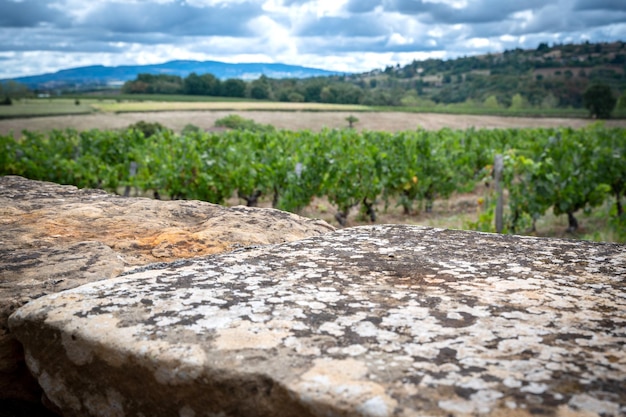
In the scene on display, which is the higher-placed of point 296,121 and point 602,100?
point 602,100

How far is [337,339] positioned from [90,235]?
1.46 metres

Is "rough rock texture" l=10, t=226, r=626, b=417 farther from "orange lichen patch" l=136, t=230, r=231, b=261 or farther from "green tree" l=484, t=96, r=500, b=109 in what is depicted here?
"green tree" l=484, t=96, r=500, b=109

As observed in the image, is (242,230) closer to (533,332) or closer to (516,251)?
(516,251)

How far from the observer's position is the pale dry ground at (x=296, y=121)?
35.6m

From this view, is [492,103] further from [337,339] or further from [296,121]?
[337,339]

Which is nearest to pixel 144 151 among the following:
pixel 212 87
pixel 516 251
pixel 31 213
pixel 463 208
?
pixel 463 208

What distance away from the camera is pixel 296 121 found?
49812 millimetres

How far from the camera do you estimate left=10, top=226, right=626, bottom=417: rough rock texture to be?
1.01 m

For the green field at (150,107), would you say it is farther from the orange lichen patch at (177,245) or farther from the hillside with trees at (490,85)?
the orange lichen patch at (177,245)

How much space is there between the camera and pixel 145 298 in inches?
58.5

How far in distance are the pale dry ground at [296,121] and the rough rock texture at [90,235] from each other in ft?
106

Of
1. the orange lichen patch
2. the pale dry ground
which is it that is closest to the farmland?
the pale dry ground

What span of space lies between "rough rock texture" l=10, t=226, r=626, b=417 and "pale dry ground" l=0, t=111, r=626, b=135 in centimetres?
3365

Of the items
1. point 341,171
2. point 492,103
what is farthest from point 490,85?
point 341,171
